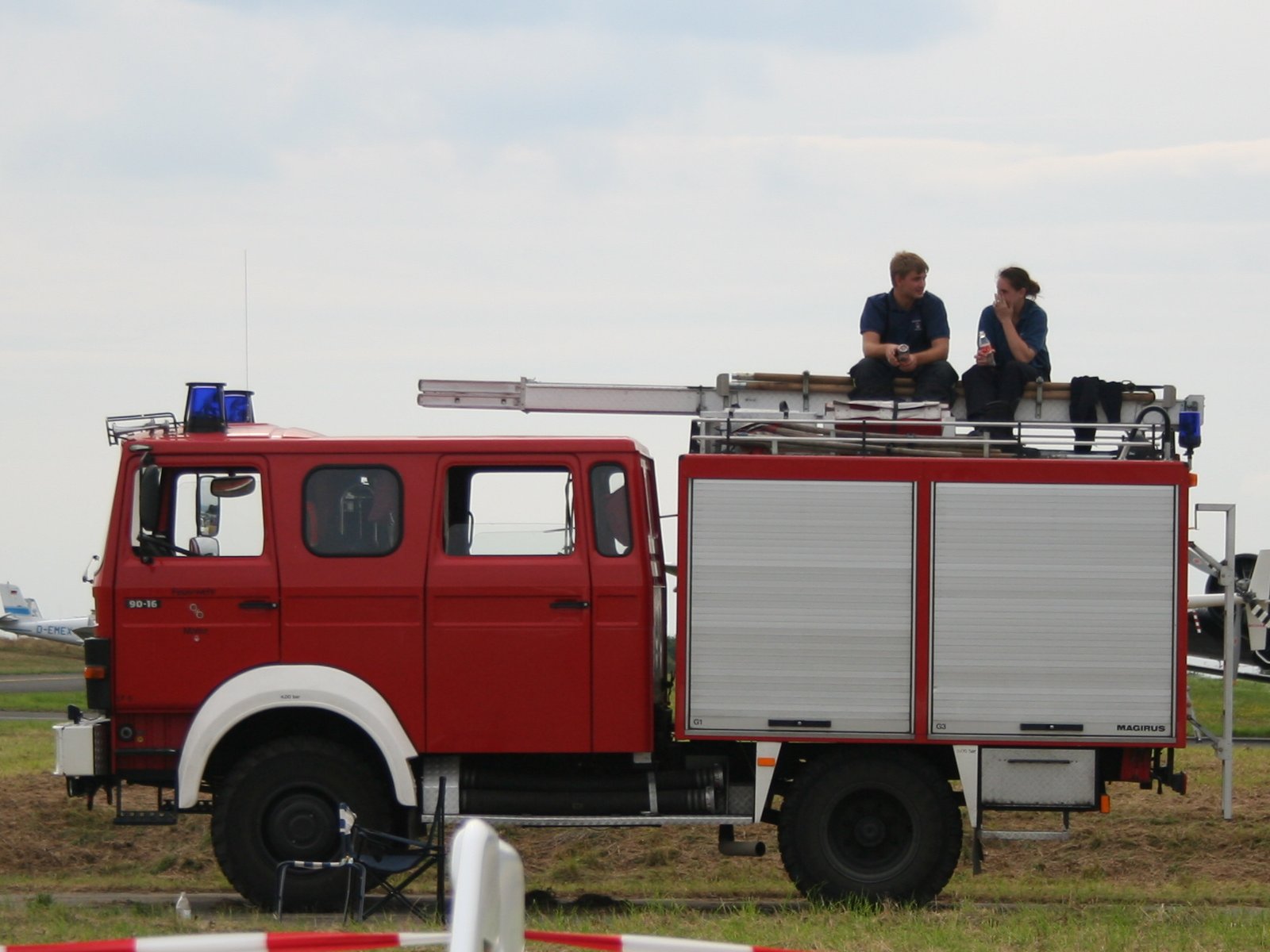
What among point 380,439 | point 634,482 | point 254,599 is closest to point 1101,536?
point 634,482

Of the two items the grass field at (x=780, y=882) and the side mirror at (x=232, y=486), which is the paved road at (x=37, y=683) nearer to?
the grass field at (x=780, y=882)

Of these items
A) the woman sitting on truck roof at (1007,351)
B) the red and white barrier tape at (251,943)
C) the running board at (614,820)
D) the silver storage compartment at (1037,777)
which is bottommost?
the running board at (614,820)

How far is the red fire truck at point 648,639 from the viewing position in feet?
31.3

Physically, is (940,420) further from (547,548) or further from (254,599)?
(254,599)

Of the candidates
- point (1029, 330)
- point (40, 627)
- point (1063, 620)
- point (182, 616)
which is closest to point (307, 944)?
point (182, 616)

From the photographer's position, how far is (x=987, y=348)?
10.4 meters

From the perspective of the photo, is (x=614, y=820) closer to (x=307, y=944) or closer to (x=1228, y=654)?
(x=1228, y=654)

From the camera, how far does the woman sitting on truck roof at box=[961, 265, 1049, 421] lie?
1032 cm

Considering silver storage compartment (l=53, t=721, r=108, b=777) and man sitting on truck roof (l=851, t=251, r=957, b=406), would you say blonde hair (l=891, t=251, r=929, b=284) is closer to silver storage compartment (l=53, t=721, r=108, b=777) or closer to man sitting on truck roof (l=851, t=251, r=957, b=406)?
man sitting on truck roof (l=851, t=251, r=957, b=406)

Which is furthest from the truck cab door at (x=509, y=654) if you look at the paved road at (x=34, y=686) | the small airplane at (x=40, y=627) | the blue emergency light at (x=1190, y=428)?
the small airplane at (x=40, y=627)

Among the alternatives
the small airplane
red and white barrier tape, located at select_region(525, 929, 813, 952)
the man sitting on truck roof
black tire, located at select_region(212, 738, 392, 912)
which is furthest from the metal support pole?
the small airplane

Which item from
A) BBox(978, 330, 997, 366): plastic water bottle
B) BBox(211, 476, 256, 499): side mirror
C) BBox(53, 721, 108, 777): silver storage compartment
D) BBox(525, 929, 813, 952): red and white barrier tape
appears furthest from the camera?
BBox(978, 330, 997, 366): plastic water bottle

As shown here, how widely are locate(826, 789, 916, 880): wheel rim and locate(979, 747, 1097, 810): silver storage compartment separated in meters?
0.52

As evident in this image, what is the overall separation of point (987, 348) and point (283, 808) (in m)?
4.96
